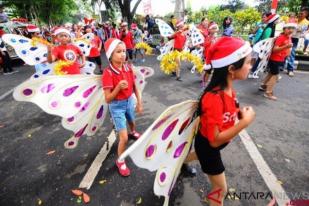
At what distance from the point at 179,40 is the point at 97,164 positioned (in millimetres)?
5717

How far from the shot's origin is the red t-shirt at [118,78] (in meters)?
2.78

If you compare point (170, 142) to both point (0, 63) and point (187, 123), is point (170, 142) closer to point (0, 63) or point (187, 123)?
point (187, 123)

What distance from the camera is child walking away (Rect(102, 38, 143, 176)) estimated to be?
276 cm

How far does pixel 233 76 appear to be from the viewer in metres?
1.92

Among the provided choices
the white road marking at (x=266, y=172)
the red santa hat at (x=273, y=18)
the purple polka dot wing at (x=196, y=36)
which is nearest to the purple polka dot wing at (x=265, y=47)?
the red santa hat at (x=273, y=18)

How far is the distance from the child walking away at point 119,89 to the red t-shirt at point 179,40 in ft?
16.7

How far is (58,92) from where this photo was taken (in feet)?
8.91

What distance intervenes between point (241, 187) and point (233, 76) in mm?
1665

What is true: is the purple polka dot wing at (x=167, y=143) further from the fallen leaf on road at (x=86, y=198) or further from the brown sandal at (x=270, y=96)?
the brown sandal at (x=270, y=96)

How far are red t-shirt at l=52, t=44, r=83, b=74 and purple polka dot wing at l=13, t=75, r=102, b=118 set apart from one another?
5.10ft

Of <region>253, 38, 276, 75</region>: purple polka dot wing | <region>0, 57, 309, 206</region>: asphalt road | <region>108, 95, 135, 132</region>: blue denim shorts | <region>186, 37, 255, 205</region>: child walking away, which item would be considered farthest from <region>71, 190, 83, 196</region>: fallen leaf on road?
<region>253, 38, 276, 75</region>: purple polka dot wing

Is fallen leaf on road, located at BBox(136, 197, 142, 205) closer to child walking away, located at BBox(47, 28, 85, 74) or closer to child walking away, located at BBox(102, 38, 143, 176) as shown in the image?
child walking away, located at BBox(102, 38, 143, 176)

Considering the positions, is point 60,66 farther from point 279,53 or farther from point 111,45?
point 279,53

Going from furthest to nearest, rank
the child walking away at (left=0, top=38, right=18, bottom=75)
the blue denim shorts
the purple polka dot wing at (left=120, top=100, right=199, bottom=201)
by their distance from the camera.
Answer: the child walking away at (left=0, top=38, right=18, bottom=75) → the blue denim shorts → the purple polka dot wing at (left=120, top=100, right=199, bottom=201)
